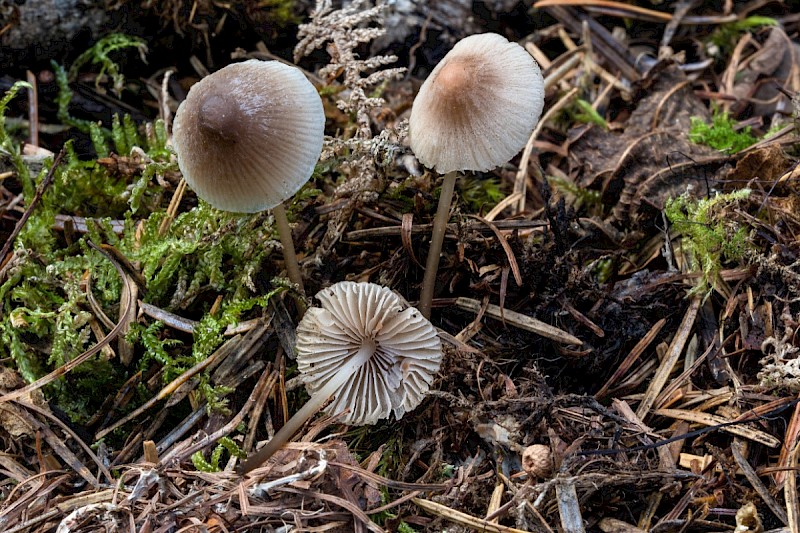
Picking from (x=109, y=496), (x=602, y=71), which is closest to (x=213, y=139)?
(x=109, y=496)

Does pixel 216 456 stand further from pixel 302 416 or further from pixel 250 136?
pixel 250 136

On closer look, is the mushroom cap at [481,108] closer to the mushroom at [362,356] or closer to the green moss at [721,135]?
the mushroom at [362,356]

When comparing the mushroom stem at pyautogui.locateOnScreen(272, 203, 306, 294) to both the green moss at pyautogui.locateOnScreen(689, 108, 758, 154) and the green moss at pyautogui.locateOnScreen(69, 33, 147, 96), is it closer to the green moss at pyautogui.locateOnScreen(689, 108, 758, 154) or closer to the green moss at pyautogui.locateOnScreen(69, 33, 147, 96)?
the green moss at pyautogui.locateOnScreen(69, 33, 147, 96)

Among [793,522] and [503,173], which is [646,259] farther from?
[793,522]

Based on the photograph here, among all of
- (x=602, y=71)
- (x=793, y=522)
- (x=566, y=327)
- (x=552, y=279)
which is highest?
(x=602, y=71)

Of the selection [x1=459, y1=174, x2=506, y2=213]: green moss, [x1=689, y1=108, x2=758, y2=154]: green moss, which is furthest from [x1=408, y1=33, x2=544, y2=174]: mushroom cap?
[x1=689, y1=108, x2=758, y2=154]: green moss
